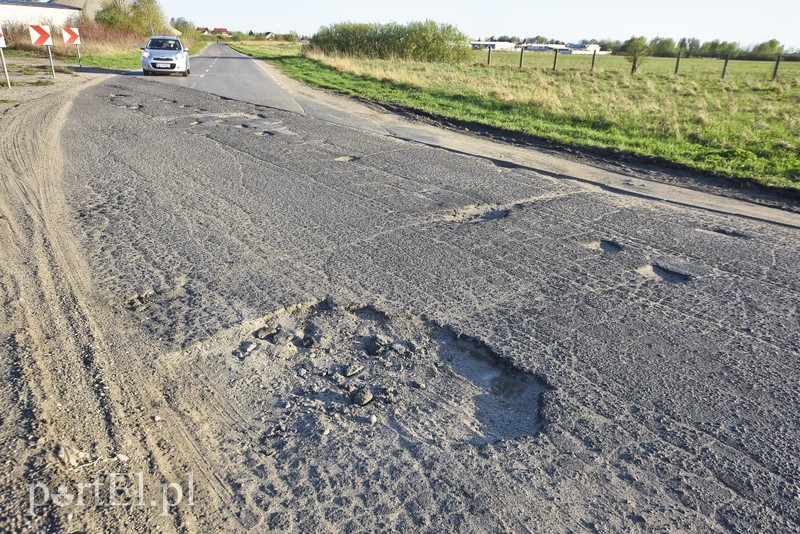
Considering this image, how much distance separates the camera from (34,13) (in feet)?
135

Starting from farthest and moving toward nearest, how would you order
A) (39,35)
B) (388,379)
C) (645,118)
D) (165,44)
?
(165,44) < (39,35) < (645,118) < (388,379)

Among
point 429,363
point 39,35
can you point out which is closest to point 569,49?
point 39,35

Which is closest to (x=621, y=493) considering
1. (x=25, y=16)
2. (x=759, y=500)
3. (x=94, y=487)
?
(x=759, y=500)

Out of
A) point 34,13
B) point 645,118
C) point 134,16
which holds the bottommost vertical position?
point 645,118

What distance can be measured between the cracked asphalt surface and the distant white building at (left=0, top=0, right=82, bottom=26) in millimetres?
43035

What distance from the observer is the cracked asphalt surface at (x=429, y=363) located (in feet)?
7.04

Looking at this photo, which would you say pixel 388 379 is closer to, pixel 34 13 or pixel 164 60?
pixel 164 60

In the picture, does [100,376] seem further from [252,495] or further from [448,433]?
[448,433]

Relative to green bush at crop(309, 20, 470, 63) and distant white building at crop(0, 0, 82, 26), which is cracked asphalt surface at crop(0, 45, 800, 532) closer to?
green bush at crop(309, 20, 470, 63)

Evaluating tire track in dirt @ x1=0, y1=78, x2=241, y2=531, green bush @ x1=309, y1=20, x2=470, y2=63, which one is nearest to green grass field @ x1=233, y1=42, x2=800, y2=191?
tire track in dirt @ x1=0, y1=78, x2=241, y2=531

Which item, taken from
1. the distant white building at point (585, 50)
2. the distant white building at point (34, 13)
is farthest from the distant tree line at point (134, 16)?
the distant white building at point (585, 50)

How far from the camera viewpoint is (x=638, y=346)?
320 cm

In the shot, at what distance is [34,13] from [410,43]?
30.1 metres

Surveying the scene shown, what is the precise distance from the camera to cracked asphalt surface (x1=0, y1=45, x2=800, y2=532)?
84.5 inches
